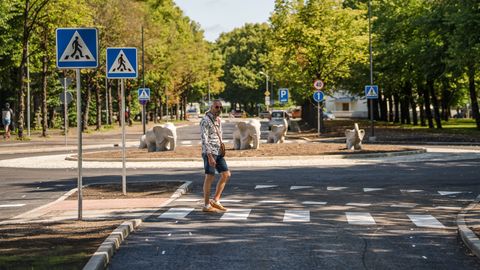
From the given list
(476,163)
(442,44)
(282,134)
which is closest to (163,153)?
(282,134)

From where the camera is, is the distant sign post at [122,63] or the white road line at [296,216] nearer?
the white road line at [296,216]

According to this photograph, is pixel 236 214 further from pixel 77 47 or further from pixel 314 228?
pixel 77 47

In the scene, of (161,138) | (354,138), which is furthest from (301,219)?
(161,138)

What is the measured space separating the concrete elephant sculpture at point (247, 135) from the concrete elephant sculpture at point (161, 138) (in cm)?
241

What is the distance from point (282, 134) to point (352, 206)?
2122cm

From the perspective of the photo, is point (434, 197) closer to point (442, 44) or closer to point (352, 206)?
point (352, 206)

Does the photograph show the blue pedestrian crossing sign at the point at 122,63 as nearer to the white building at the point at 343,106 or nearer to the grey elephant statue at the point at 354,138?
the grey elephant statue at the point at 354,138

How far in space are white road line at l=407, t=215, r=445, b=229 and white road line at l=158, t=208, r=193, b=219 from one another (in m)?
3.63

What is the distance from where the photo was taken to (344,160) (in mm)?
25719

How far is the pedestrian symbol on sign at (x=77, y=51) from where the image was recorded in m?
11.2

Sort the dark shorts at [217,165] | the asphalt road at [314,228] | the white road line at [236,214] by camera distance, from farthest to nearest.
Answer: the dark shorts at [217,165], the white road line at [236,214], the asphalt road at [314,228]

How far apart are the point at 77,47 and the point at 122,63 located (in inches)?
142

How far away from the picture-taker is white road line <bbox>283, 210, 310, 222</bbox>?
11969mm

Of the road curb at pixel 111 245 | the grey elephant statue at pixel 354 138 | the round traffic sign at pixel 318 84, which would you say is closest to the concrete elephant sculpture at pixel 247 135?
the grey elephant statue at pixel 354 138
